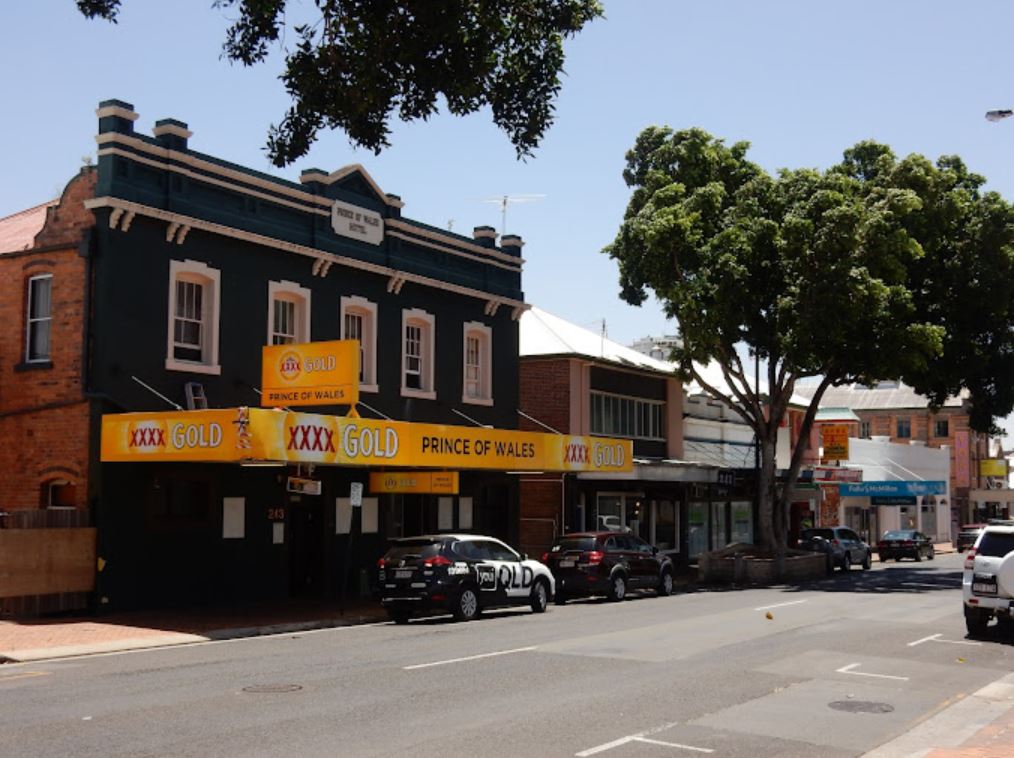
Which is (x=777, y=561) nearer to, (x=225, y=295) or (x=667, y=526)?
(x=667, y=526)

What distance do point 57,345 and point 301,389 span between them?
182 inches

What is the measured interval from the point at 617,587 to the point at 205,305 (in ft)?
36.9

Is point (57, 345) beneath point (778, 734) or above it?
above

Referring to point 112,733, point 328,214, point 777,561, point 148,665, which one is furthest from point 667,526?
point 112,733

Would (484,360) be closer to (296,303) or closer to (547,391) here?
(547,391)

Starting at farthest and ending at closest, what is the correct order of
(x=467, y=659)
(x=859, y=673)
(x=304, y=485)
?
(x=304, y=485) < (x=467, y=659) < (x=859, y=673)

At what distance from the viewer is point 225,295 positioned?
23.8m

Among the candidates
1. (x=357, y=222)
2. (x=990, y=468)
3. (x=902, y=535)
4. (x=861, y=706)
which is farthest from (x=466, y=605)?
(x=990, y=468)

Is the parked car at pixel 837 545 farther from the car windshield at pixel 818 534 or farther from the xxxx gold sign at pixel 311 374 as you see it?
the xxxx gold sign at pixel 311 374

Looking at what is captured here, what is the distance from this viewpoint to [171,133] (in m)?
22.7

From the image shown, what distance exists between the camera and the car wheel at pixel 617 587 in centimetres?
2652

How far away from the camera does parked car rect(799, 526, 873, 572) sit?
3953 cm

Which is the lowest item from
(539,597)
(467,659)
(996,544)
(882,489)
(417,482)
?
(467,659)

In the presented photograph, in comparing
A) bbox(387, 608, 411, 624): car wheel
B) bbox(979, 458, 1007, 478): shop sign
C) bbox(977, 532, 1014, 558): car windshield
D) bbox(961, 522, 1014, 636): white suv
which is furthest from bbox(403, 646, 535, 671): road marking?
bbox(979, 458, 1007, 478): shop sign
